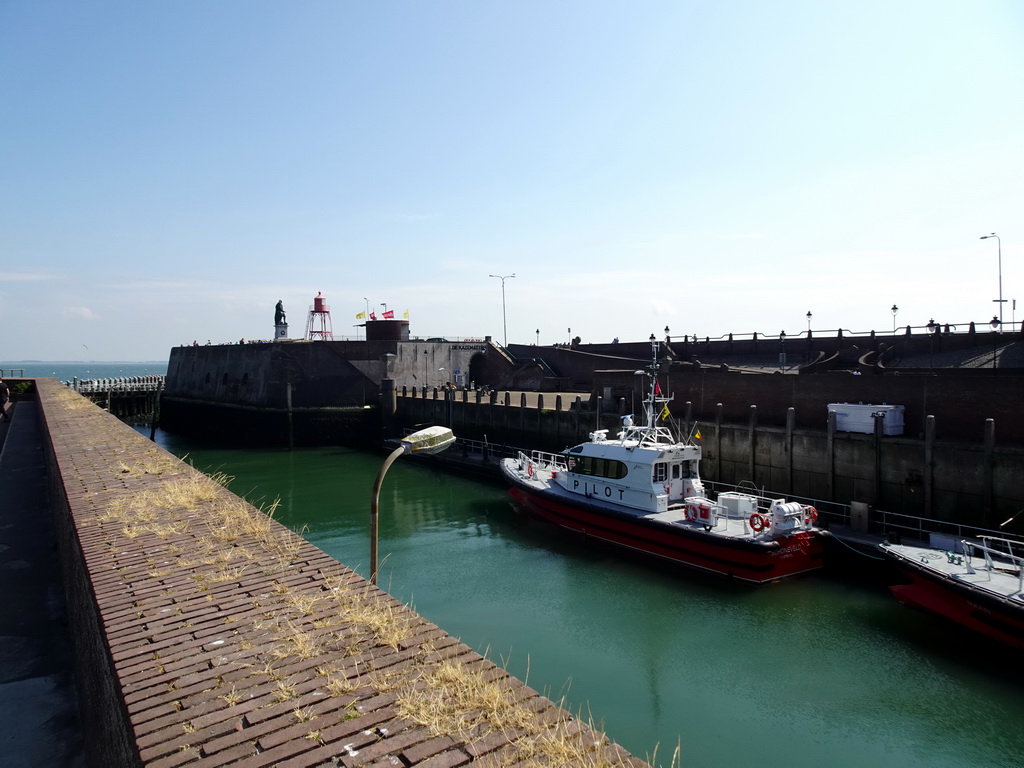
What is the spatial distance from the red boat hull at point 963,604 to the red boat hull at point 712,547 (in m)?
2.26

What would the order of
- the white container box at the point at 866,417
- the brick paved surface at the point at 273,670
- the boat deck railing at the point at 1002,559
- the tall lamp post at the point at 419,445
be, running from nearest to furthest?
the brick paved surface at the point at 273,670 → the tall lamp post at the point at 419,445 → the boat deck railing at the point at 1002,559 → the white container box at the point at 866,417

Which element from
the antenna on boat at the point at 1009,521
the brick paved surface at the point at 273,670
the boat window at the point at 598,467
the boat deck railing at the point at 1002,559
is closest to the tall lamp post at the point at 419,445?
the brick paved surface at the point at 273,670

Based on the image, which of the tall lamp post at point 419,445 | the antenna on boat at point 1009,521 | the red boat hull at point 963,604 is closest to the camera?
the tall lamp post at point 419,445

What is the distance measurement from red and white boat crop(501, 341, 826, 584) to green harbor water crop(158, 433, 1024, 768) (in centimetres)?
63

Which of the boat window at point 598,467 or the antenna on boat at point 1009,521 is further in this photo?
the boat window at point 598,467

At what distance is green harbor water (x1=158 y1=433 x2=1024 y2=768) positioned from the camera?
35.5 ft

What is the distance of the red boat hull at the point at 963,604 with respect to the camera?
12820 mm

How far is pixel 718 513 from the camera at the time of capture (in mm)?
18953

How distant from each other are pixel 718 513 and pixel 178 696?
1673 centimetres

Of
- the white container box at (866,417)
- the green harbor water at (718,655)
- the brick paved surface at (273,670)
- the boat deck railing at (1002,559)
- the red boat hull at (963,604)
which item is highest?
the white container box at (866,417)

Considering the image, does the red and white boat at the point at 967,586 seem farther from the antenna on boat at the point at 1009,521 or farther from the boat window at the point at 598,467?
the boat window at the point at 598,467

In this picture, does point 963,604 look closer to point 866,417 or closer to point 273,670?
point 866,417

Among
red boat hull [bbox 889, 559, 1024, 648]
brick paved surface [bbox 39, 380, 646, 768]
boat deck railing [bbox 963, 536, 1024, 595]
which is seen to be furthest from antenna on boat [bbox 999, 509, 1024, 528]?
brick paved surface [bbox 39, 380, 646, 768]

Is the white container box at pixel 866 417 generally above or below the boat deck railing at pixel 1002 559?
above
